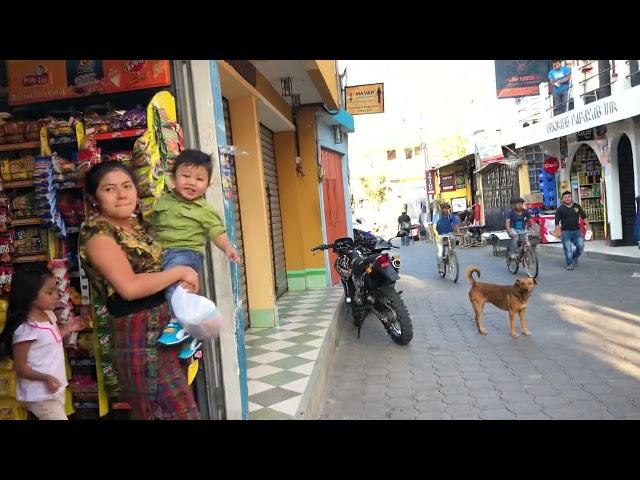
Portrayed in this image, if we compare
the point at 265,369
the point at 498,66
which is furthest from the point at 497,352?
the point at 498,66

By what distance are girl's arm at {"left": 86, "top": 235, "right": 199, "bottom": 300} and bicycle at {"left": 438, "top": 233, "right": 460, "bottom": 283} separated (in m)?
8.79

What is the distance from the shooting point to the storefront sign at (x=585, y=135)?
573 inches

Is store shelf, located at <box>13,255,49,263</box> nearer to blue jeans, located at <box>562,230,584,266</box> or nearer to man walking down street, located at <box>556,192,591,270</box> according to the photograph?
man walking down street, located at <box>556,192,591,270</box>

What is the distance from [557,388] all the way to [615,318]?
2.71 meters

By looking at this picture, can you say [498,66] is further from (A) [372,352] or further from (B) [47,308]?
(B) [47,308]

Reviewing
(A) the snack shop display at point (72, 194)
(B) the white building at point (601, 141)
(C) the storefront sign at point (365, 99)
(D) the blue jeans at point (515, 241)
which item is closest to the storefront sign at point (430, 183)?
(B) the white building at point (601, 141)

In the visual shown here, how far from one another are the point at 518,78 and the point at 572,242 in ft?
33.1

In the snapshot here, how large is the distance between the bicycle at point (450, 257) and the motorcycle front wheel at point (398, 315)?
477 centimetres

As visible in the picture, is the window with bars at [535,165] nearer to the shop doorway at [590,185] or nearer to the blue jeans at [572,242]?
the shop doorway at [590,185]

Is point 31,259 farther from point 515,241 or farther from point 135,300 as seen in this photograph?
point 515,241

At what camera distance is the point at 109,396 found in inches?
124

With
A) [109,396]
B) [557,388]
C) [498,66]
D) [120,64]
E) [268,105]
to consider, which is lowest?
[557,388]

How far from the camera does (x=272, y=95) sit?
7.73 meters

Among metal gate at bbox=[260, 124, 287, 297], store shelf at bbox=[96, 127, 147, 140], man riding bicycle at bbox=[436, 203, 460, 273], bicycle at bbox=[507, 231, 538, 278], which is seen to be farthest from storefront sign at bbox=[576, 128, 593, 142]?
store shelf at bbox=[96, 127, 147, 140]
